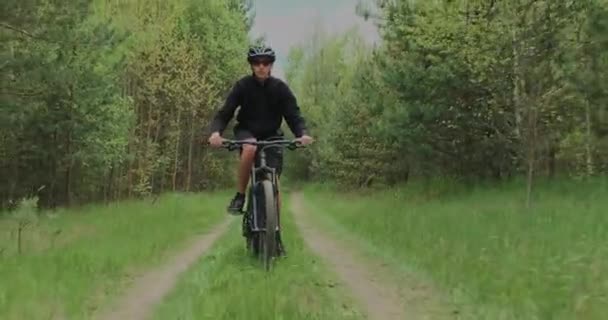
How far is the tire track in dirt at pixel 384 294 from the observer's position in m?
5.29

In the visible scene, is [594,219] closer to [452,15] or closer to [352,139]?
[452,15]

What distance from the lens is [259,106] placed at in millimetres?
7203

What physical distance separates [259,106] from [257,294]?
8.68 feet

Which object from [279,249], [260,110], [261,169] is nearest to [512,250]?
[279,249]

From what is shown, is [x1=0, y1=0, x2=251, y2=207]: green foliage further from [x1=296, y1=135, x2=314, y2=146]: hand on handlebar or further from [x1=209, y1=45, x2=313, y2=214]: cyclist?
[x1=296, y1=135, x2=314, y2=146]: hand on handlebar

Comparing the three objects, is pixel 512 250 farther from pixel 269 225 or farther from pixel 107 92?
pixel 107 92

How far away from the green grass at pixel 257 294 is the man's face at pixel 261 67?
1.96 m

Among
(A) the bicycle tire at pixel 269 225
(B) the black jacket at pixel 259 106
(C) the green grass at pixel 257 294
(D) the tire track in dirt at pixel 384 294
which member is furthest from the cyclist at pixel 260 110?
(D) the tire track in dirt at pixel 384 294

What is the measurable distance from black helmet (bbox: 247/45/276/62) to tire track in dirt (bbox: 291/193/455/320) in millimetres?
2427

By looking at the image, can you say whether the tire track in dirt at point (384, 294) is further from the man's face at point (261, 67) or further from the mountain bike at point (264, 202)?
the man's face at point (261, 67)

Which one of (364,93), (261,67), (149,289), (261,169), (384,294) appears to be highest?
(364,93)

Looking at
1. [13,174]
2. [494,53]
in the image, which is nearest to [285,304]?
[494,53]

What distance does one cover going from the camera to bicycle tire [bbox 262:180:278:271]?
21.7 ft

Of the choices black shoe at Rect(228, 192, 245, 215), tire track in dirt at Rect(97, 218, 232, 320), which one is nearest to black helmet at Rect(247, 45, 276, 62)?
black shoe at Rect(228, 192, 245, 215)
